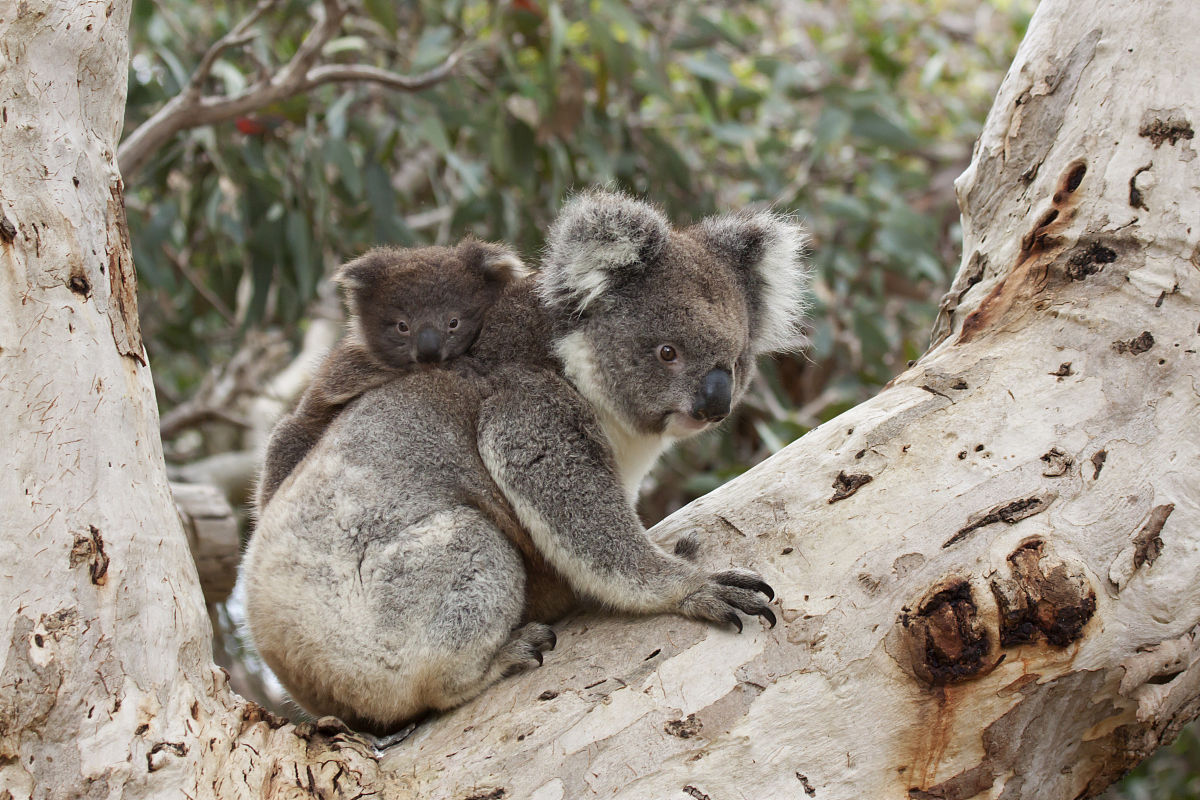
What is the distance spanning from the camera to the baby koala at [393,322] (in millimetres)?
2742

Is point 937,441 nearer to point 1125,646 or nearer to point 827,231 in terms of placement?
point 1125,646

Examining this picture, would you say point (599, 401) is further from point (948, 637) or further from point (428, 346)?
point (948, 637)

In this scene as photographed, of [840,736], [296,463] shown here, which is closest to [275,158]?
[296,463]

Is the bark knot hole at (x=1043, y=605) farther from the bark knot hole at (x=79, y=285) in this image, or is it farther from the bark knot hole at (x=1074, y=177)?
the bark knot hole at (x=79, y=285)

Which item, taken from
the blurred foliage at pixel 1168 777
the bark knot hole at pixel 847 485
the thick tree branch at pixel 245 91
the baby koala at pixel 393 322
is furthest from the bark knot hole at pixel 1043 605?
the blurred foliage at pixel 1168 777

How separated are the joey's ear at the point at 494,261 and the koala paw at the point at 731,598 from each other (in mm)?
1258

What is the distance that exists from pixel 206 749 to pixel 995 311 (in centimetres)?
177

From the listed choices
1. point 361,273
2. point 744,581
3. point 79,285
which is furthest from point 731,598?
point 361,273

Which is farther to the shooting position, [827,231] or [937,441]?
[827,231]

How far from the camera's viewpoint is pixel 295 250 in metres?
4.41

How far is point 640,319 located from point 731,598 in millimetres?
799

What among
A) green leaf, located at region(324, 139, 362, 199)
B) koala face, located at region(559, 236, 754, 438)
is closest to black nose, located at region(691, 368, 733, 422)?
koala face, located at region(559, 236, 754, 438)

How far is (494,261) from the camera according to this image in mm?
3031

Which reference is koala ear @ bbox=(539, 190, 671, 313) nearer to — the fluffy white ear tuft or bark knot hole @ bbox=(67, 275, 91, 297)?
the fluffy white ear tuft
